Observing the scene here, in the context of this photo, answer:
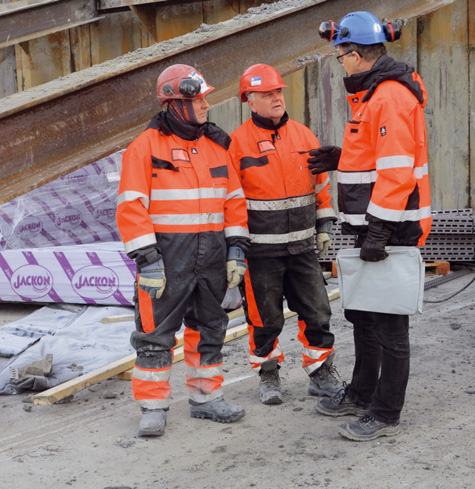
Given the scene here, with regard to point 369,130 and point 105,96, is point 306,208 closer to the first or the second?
point 369,130

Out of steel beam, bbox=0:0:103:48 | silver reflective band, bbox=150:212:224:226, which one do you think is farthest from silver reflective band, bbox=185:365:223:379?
steel beam, bbox=0:0:103:48

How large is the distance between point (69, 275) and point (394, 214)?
4289 mm

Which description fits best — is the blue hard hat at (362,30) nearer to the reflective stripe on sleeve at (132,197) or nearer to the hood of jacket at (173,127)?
the hood of jacket at (173,127)

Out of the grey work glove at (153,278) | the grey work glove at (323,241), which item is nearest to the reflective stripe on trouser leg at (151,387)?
the grey work glove at (153,278)

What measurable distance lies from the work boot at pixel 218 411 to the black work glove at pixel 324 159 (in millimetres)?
1550

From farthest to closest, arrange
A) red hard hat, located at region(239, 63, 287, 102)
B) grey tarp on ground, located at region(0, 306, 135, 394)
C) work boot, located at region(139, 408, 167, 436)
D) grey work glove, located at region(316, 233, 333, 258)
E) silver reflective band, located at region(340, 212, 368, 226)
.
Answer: grey tarp on ground, located at region(0, 306, 135, 394)
grey work glove, located at region(316, 233, 333, 258)
red hard hat, located at region(239, 63, 287, 102)
work boot, located at region(139, 408, 167, 436)
silver reflective band, located at region(340, 212, 368, 226)

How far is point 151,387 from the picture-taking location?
479cm

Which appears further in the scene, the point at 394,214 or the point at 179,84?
the point at 179,84

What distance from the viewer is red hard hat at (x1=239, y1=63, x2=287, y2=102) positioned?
4.99 m

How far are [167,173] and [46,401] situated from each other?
172 cm

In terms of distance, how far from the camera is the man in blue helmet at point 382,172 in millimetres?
4156

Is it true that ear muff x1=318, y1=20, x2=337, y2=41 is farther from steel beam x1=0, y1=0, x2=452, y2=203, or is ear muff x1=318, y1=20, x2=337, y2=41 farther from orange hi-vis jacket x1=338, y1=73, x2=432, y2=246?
steel beam x1=0, y1=0, x2=452, y2=203

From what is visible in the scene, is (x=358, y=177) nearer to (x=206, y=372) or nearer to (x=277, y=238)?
(x=277, y=238)

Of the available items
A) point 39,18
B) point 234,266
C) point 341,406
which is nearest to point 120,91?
point 234,266
